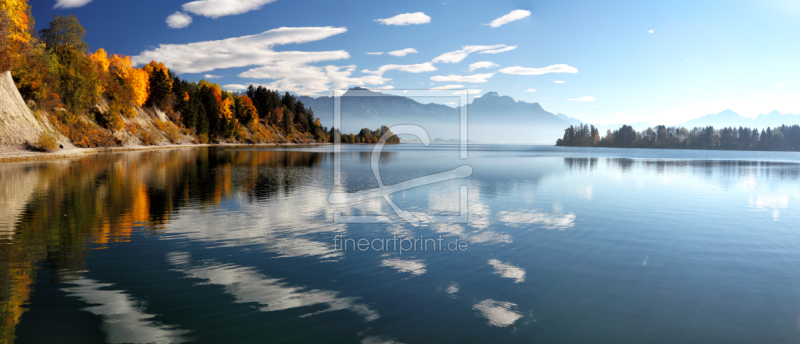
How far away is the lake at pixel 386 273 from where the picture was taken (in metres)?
6.76

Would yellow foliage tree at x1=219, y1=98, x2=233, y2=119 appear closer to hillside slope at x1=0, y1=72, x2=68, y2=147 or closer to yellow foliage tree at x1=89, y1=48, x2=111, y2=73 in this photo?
yellow foliage tree at x1=89, y1=48, x2=111, y2=73

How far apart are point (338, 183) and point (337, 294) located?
69.6 feet

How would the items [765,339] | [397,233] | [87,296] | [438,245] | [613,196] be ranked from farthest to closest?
[613,196]
[397,233]
[438,245]
[87,296]
[765,339]

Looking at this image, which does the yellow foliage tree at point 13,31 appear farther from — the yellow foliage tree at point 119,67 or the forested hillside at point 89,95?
the yellow foliage tree at point 119,67

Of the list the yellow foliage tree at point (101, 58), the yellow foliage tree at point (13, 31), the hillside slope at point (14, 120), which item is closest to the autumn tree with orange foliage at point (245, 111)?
the yellow foliage tree at point (101, 58)

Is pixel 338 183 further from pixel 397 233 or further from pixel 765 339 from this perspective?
pixel 765 339

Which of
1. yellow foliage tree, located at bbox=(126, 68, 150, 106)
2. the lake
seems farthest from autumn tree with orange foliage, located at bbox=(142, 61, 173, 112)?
the lake

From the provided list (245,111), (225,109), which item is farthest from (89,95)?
(245,111)

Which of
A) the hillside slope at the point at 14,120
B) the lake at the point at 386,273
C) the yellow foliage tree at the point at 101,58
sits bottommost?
the lake at the point at 386,273

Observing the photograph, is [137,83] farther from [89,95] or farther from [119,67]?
[89,95]

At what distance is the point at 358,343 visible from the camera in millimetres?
6234

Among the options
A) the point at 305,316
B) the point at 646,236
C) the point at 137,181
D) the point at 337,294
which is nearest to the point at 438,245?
the point at 337,294

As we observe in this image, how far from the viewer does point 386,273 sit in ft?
31.6

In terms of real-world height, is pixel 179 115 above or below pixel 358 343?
above
